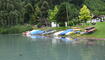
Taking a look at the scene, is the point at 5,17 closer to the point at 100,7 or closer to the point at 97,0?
the point at 100,7

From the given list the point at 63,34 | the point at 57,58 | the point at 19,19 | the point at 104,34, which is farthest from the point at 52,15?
the point at 57,58

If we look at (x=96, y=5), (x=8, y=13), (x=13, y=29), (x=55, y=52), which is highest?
(x=96, y=5)

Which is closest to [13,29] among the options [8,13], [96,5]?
[8,13]

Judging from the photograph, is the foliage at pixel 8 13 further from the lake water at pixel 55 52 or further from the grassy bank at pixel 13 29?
the lake water at pixel 55 52

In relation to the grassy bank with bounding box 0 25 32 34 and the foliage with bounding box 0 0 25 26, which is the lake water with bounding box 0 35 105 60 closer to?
the grassy bank with bounding box 0 25 32 34

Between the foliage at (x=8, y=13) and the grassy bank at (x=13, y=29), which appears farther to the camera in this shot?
the foliage at (x=8, y=13)

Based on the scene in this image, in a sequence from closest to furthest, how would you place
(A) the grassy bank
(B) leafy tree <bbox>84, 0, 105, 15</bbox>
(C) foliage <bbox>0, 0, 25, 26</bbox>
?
(A) the grassy bank → (C) foliage <bbox>0, 0, 25, 26</bbox> → (B) leafy tree <bbox>84, 0, 105, 15</bbox>

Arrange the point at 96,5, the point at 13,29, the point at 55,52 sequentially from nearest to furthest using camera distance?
the point at 55,52, the point at 13,29, the point at 96,5

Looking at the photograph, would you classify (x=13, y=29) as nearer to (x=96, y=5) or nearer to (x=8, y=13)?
(x=8, y=13)

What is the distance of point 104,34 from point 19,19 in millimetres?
46741

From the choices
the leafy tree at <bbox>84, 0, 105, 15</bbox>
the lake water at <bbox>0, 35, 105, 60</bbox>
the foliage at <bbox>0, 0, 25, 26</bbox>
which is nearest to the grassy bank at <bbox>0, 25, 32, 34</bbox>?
the foliage at <bbox>0, 0, 25, 26</bbox>

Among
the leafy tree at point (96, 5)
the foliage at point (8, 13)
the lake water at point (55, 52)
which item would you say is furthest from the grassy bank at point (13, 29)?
the lake water at point (55, 52)

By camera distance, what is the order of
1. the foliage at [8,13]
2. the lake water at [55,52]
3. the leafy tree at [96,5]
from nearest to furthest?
the lake water at [55,52] < the foliage at [8,13] < the leafy tree at [96,5]

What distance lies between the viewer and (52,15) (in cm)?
8650
